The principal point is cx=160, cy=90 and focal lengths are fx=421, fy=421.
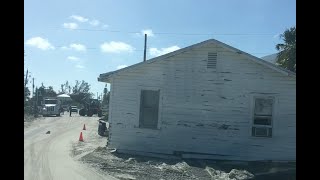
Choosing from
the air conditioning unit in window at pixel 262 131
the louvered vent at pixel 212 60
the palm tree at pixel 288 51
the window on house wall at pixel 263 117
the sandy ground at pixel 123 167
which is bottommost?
the sandy ground at pixel 123 167

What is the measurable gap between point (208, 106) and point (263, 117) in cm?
222

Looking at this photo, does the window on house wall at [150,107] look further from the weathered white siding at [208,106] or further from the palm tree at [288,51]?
the palm tree at [288,51]

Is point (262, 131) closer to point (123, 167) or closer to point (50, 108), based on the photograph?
point (123, 167)

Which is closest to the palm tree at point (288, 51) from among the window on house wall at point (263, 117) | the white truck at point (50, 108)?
the window on house wall at point (263, 117)

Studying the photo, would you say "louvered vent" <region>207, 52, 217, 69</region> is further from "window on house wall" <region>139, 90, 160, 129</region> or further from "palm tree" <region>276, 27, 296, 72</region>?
"palm tree" <region>276, 27, 296, 72</region>

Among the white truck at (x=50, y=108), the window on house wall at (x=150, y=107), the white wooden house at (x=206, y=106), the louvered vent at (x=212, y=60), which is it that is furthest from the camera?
the white truck at (x=50, y=108)

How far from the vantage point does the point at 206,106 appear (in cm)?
1706

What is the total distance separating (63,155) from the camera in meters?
15.7

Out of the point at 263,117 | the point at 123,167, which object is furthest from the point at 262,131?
the point at 123,167

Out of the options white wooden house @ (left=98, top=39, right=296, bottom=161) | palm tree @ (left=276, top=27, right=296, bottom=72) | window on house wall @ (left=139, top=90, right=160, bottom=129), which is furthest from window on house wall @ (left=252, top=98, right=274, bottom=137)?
palm tree @ (left=276, top=27, right=296, bottom=72)

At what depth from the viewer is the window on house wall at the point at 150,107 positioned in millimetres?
17500

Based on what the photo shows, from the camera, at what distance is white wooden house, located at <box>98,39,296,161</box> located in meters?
16.7
